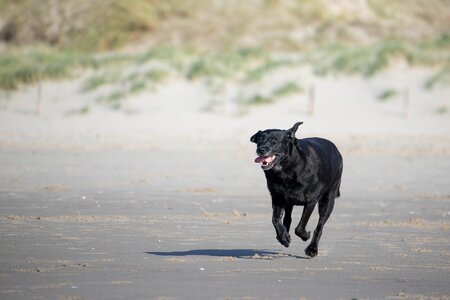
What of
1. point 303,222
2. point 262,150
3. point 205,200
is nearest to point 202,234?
point 303,222

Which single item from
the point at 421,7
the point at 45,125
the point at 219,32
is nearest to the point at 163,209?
the point at 45,125

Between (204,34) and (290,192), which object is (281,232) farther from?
(204,34)

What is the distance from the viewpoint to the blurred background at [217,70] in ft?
96.8

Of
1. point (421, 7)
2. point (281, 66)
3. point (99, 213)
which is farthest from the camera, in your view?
point (421, 7)

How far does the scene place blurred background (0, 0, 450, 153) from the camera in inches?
1161

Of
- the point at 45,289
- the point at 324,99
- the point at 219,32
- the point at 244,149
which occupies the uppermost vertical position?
the point at 219,32

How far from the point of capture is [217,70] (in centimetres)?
3403

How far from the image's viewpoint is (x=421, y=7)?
46.3m

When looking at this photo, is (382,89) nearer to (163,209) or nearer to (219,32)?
(219,32)

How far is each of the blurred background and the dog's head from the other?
13.7m

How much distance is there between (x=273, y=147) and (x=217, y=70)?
76.8 ft

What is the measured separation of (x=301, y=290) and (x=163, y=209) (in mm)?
5978

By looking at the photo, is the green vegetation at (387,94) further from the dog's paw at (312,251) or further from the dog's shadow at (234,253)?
the dog's paw at (312,251)

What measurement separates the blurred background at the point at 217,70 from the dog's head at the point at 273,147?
1373cm
